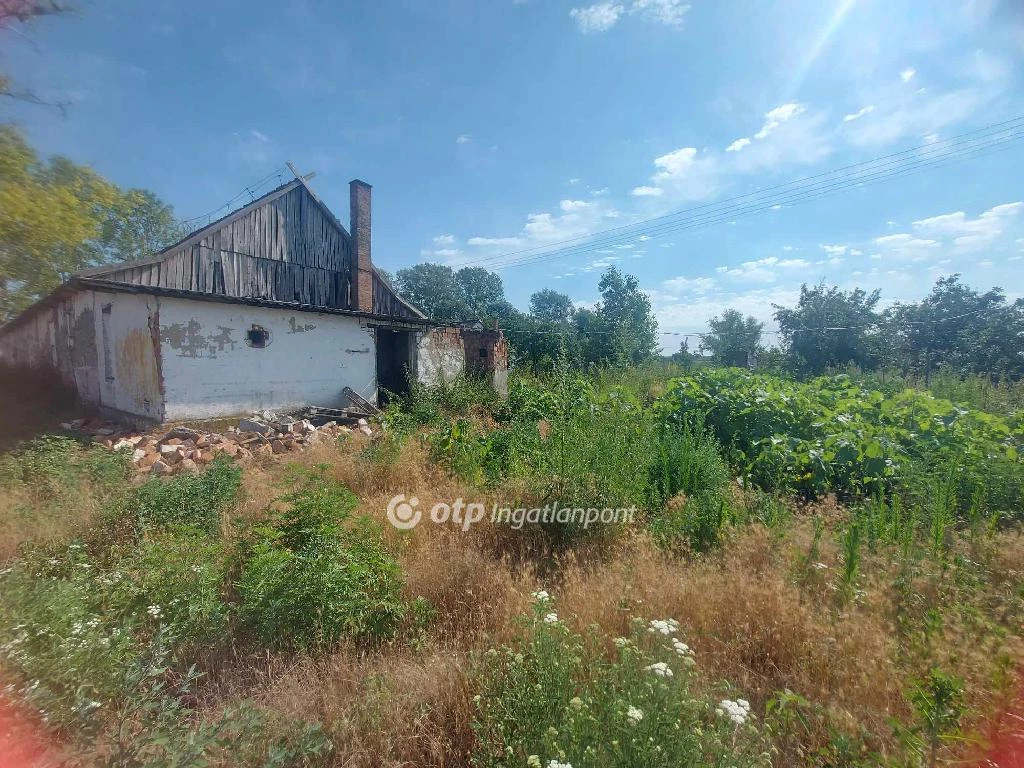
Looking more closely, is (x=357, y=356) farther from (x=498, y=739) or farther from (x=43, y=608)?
(x=498, y=739)

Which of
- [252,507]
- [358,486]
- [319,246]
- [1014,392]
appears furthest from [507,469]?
[319,246]

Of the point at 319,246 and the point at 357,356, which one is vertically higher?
the point at 319,246

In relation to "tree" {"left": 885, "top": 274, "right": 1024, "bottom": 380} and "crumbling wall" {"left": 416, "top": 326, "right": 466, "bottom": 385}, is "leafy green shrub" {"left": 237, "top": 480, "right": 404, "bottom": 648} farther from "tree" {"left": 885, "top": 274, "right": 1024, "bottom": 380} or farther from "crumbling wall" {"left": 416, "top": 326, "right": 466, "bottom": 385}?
"tree" {"left": 885, "top": 274, "right": 1024, "bottom": 380}

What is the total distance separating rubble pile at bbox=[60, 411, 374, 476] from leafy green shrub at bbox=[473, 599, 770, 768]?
5996 millimetres

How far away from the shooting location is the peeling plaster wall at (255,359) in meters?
8.07

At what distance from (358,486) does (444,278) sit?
133ft

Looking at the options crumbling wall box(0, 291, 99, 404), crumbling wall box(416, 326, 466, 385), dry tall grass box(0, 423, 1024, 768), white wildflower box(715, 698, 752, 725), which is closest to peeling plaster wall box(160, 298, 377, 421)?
crumbling wall box(416, 326, 466, 385)

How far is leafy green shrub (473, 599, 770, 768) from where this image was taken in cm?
143

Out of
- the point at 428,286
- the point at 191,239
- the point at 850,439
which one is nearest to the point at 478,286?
the point at 428,286

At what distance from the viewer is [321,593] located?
2391 mm

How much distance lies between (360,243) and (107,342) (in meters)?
7.43

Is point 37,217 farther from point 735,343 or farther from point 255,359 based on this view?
point 735,343

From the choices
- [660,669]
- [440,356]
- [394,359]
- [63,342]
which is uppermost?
[63,342]

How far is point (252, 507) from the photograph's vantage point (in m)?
4.31
